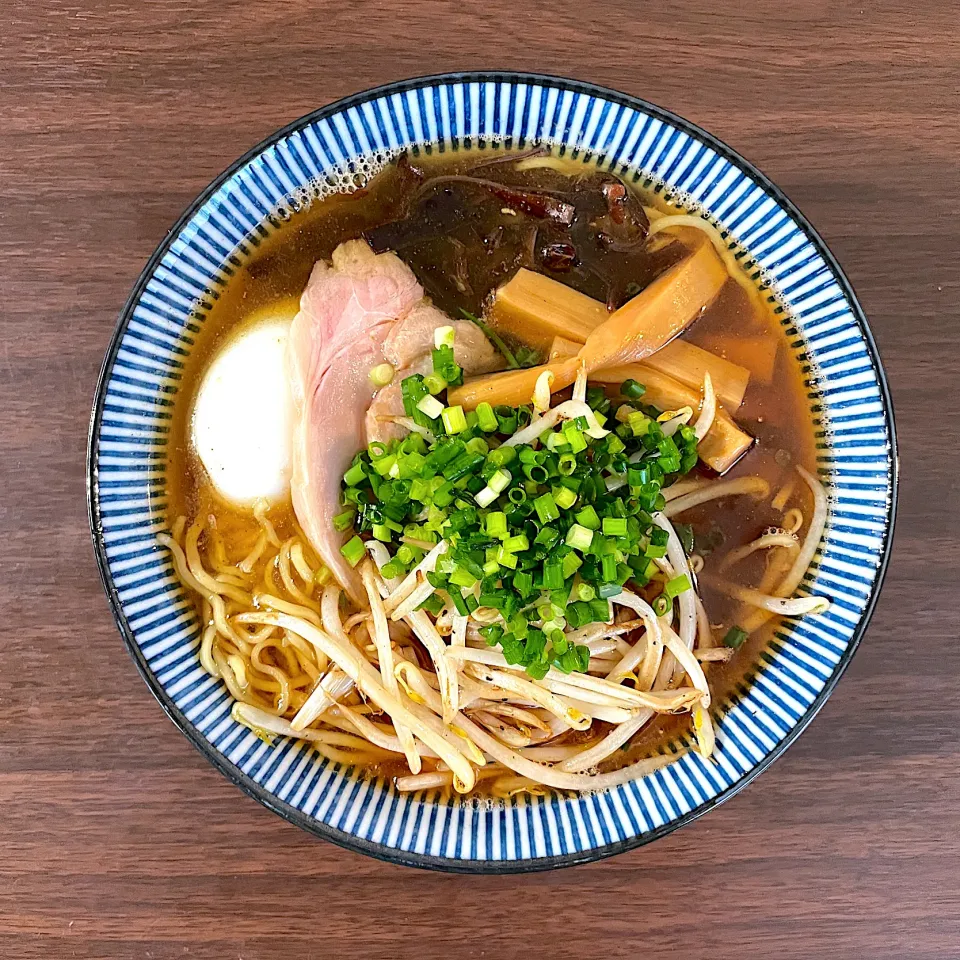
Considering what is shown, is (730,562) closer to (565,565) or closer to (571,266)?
(565,565)

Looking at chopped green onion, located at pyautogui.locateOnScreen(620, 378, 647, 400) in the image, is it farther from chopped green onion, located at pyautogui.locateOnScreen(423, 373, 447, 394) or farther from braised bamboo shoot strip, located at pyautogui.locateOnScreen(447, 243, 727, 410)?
chopped green onion, located at pyautogui.locateOnScreen(423, 373, 447, 394)

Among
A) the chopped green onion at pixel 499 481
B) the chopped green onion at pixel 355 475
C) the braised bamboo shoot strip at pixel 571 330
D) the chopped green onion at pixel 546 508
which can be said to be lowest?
the chopped green onion at pixel 546 508

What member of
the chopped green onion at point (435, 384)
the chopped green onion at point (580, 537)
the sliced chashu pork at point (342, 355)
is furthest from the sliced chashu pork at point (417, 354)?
the chopped green onion at point (580, 537)

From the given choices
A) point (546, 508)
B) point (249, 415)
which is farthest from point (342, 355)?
point (546, 508)

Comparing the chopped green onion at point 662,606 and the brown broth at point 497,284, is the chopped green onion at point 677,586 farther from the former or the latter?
the brown broth at point 497,284

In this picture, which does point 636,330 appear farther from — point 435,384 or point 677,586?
point 677,586

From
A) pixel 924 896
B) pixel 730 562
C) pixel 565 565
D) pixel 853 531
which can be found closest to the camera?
pixel 565 565

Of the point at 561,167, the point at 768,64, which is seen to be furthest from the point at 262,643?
the point at 768,64
